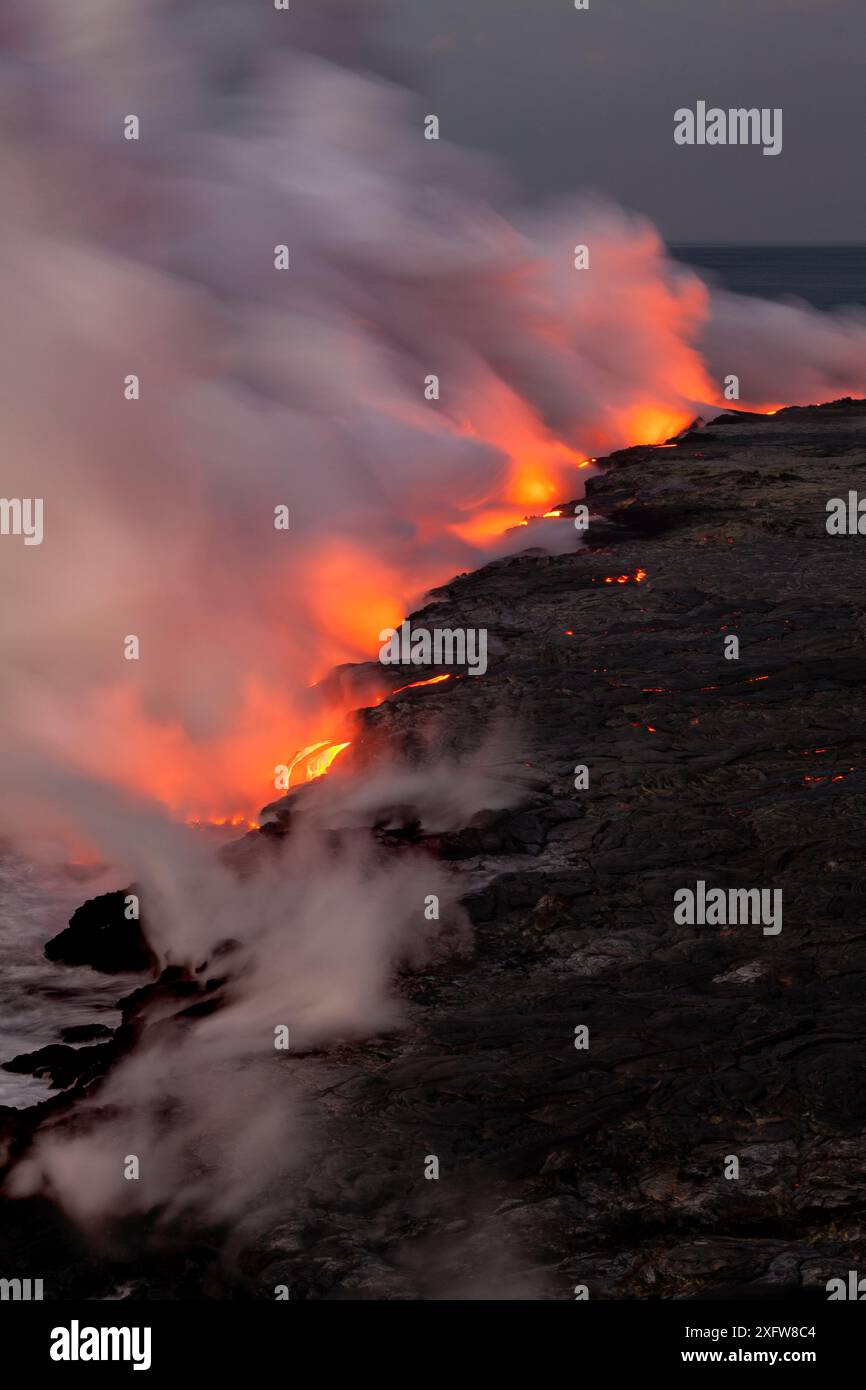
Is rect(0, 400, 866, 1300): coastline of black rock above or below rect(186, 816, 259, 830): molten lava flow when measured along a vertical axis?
below

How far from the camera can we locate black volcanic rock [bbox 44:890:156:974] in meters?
9.59

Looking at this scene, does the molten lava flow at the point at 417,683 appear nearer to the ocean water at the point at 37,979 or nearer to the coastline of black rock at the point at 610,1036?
the coastline of black rock at the point at 610,1036

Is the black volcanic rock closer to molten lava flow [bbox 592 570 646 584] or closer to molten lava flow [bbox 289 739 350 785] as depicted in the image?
molten lava flow [bbox 289 739 350 785]

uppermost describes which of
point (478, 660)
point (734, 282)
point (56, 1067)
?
point (734, 282)

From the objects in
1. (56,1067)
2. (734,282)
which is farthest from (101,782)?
(734,282)

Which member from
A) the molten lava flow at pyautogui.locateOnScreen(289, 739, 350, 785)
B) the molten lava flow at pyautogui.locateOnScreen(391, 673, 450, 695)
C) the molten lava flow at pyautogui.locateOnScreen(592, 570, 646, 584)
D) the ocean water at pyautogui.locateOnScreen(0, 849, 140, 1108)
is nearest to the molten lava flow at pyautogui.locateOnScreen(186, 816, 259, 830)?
the molten lava flow at pyautogui.locateOnScreen(289, 739, 350, 785)

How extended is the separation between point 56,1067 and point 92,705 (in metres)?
6.51

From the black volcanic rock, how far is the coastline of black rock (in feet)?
2.68

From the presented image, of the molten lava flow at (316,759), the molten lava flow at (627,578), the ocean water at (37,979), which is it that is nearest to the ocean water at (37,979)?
the ocean water at (37,979)

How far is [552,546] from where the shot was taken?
→ 17.6m

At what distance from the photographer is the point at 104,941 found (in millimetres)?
9789

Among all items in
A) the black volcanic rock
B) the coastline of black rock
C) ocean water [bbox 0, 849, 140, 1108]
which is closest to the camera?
the coastline of black rock

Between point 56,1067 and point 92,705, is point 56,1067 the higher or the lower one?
the lower one
